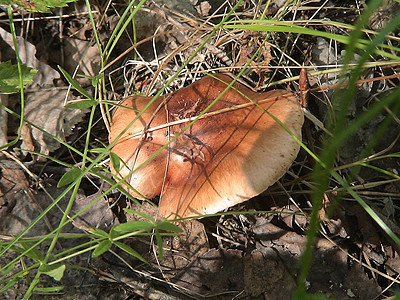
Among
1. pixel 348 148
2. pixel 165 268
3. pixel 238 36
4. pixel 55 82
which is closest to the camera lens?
pixel 165 268

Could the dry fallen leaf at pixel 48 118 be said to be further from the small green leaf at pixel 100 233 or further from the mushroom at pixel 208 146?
the small green leaf at pixel 100 233

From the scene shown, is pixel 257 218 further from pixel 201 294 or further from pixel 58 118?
pixel 58 118

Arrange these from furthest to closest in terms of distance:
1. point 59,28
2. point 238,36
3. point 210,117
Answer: point 59,28 → point 238,36 → point 210,117

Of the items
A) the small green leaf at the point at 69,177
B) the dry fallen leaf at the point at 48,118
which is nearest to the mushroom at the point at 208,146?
the small green leaf at the point at 69,177

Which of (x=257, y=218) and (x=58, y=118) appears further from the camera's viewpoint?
(x=58, y=118)

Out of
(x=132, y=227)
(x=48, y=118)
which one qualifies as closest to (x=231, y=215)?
(x=132, y=227)

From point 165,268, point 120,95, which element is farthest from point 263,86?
point 165,268
